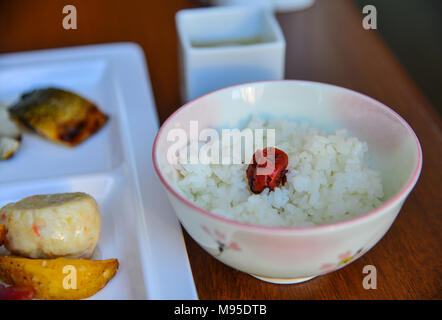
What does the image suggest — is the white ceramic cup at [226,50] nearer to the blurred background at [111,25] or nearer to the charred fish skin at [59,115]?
the blurred background at [111,25]

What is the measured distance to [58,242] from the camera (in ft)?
3.24

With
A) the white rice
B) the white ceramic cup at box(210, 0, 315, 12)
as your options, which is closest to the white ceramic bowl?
the white rice

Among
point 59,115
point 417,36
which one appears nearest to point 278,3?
point 59,115

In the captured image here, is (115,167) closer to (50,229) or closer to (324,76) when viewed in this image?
(50,229)

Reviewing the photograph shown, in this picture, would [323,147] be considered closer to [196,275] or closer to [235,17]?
[196,275]

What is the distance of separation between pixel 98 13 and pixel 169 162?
1.39 m

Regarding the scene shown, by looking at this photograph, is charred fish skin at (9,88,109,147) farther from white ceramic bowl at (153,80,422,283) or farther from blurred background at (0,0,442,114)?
white ceramic bowl at (153,80,422,283)

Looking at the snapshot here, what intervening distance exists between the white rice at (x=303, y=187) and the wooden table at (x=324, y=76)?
5.9 inches

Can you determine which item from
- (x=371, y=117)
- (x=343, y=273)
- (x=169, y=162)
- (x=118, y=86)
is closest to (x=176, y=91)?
(x=118, y=86)

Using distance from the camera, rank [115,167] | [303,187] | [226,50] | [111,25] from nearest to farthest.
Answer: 1. [303,187]
2. [115,167]
3. [226,50]
4. [111,25]

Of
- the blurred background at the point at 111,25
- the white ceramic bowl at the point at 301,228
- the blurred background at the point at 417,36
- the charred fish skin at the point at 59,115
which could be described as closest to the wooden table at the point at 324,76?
the blurred background at the point at 111,25

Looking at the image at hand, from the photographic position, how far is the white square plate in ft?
3.31

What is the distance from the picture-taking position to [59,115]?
1.45 meters

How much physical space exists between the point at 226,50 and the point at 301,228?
0.77 metres
